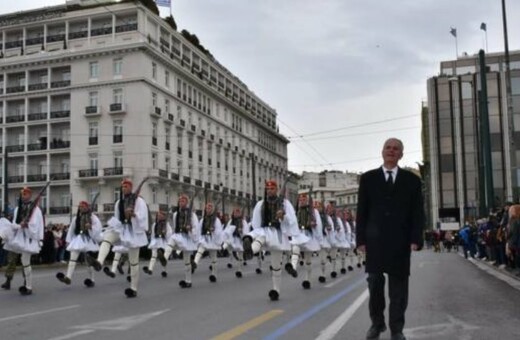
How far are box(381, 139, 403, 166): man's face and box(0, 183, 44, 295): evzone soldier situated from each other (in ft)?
31.2

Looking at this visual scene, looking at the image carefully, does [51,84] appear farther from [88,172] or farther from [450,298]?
[450,298]

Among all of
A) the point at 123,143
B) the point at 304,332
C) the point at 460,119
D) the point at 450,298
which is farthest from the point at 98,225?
the point at 460,119

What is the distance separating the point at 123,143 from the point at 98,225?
5331 cm

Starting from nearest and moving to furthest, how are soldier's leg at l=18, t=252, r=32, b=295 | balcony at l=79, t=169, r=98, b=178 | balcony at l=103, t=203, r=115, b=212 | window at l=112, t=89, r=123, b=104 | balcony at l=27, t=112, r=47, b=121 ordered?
1. soldier's leg at l=18, t=252, r=32, b=295
2. balcony at l=103, t=203, r=115, b=212
3. balcony at l=79, t=169, r=98, b=178
4. window at l=112, t=89, r=123, b=104
5. balcony at l=27, t=112, r=47, b=121

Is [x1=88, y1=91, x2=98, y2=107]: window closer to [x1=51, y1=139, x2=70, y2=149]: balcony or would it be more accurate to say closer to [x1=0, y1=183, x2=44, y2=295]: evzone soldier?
[x1=51, y1=139, x2=70, y2=149]: balcony

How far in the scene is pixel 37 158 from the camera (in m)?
74.5

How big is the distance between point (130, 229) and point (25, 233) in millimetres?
2746

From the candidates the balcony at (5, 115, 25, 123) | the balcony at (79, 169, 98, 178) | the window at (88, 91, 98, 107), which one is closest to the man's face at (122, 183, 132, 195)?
the balcony at (79, 169, 98, 178)

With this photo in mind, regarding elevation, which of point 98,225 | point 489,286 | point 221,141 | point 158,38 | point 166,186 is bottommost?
point 489,286

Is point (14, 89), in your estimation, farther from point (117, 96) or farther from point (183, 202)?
point (183, 202)

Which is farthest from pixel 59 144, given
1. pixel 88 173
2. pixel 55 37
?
pixel 55 37

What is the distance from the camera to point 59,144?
7275 cm

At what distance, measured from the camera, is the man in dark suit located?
23.1 feet

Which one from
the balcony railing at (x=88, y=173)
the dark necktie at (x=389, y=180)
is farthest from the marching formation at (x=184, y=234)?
the balcony railing at (x=88, y=173)
